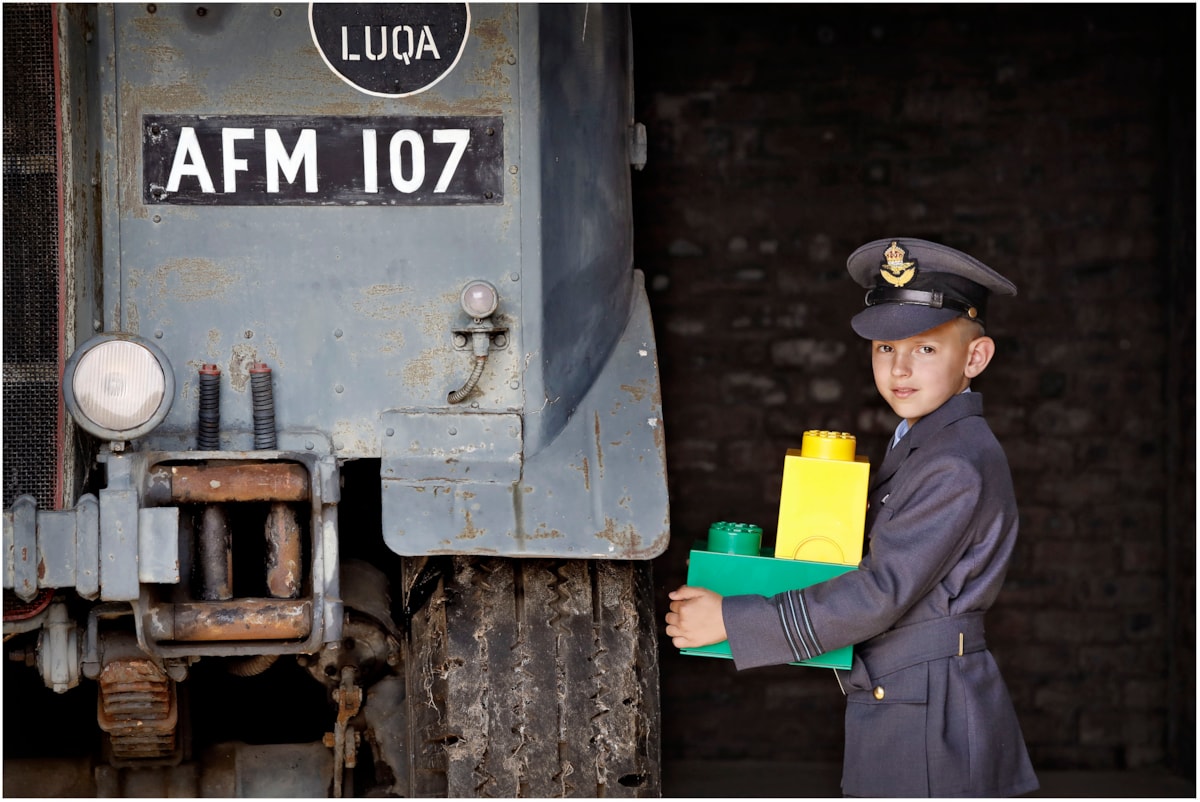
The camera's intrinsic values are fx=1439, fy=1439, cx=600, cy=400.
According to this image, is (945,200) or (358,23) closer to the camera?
(358,23)

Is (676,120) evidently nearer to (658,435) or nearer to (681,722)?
(681,722)

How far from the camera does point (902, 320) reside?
2557 millimetres

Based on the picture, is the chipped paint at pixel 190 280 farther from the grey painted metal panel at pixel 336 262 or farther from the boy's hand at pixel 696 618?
the boy's hand at pixel 696 618

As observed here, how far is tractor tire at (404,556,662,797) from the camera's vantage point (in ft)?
8.80

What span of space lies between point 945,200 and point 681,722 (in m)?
2.29

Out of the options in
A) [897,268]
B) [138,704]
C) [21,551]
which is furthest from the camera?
[138,704]

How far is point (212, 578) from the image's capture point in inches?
101

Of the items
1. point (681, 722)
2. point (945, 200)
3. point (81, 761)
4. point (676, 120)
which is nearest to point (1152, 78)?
point (945, 200)

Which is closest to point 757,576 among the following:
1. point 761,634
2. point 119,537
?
point 761,634

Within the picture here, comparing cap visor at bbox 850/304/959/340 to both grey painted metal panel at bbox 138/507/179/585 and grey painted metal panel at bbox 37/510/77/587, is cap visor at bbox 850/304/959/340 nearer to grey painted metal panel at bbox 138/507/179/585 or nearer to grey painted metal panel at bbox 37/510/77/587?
grey painted metal panel at bbox 138/507/179/585

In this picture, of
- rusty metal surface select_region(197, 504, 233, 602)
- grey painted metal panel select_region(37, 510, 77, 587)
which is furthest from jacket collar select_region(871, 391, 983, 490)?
grey painted metal panel select_region(37, 510, 77, 587)

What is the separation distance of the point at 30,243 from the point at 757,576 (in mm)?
1415

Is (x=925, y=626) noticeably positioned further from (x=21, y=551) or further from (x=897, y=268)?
(x=21, y=551)

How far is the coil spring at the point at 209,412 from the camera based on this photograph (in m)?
2.59
